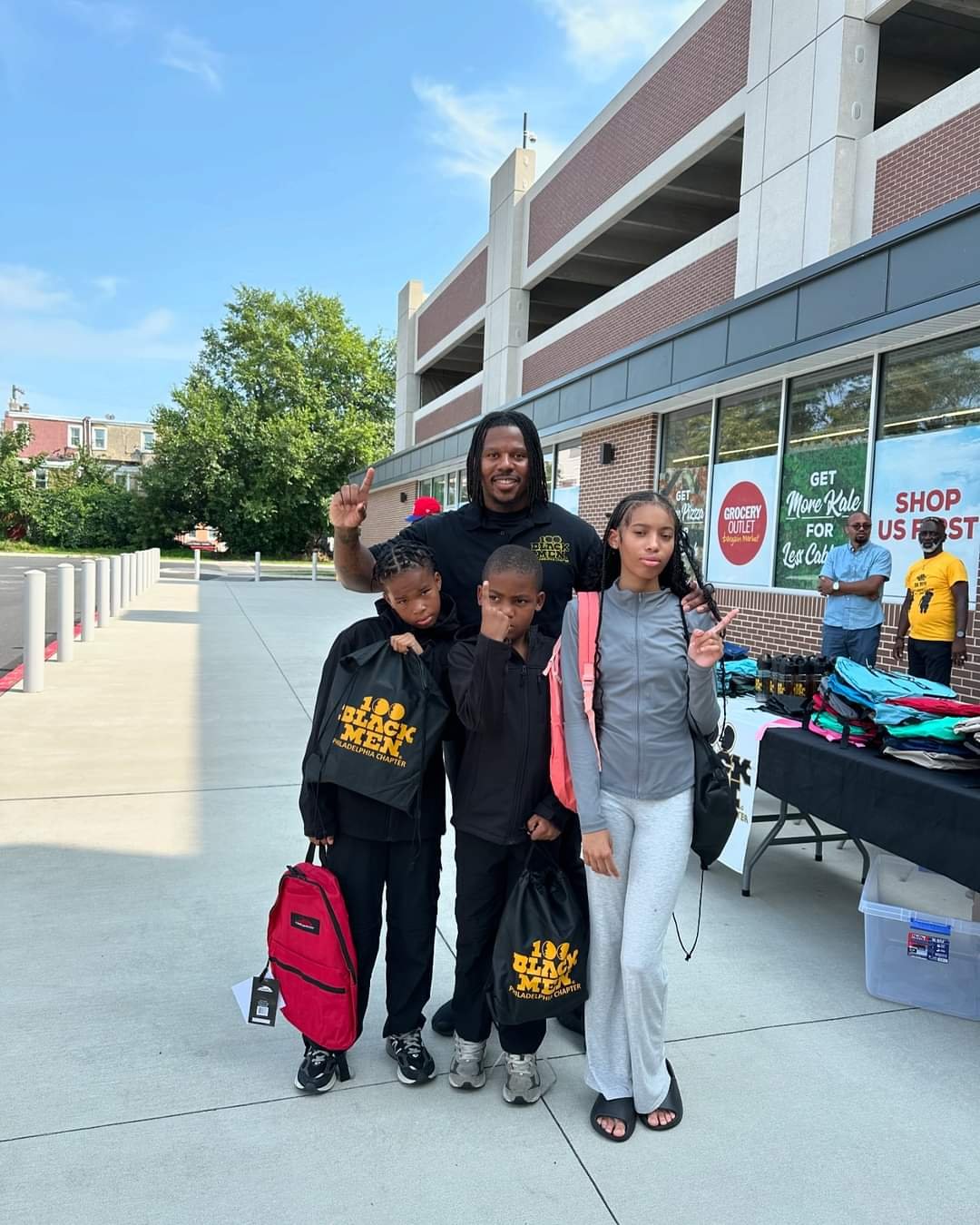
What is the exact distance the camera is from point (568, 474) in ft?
47.0

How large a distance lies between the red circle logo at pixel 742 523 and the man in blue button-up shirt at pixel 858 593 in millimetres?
2621

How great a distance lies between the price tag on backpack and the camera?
101 inches

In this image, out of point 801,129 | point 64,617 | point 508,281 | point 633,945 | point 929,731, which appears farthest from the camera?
point 508,281

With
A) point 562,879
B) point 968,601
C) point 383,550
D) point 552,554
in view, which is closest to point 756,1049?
point 562,879

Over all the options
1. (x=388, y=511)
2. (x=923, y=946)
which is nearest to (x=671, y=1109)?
(x=923, y=946)

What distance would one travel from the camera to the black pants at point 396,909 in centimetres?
255

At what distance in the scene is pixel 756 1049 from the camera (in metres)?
2.84

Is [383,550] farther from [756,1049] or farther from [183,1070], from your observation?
[756,1049]

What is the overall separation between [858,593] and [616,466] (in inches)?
242

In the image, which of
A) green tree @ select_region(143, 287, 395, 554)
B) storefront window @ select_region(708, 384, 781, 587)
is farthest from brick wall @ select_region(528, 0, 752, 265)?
green tree @ select_region(143, 287, 395, 554)

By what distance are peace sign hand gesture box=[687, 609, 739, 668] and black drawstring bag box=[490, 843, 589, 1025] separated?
2.44ft

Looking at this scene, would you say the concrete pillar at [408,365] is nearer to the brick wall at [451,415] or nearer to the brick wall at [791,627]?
the brick wall at [451,415]

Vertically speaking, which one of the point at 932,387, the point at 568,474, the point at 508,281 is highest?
the point at 508,281

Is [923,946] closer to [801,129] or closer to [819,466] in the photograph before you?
[819,466]
